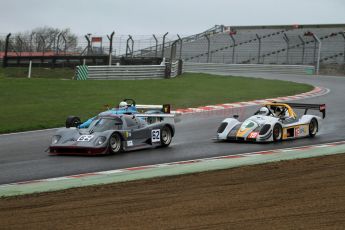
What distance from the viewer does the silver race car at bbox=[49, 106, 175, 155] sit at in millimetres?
14148

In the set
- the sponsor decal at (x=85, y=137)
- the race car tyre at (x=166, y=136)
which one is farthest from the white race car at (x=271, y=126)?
the sponsor decal at (x=85, y=137)

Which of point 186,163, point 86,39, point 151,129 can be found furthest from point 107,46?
point 186,163

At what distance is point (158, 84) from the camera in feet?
107

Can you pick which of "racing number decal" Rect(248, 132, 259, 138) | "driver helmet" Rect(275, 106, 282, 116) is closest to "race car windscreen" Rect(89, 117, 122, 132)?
"racing number decal" Rect(248, 132, 259, 138)

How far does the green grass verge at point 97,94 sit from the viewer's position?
21375 mm

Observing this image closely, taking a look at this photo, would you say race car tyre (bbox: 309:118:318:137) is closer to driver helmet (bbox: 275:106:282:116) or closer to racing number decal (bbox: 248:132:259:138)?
driver helmet (bbox: 275:106:282:116)

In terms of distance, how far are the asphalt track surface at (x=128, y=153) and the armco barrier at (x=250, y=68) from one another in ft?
76.7

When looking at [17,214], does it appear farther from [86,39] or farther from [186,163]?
[86,39]

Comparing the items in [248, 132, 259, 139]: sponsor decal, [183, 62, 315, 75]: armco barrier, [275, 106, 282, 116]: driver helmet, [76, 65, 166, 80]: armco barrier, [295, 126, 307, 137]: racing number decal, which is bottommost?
[248, 132, 259, 139]: sponsor decal

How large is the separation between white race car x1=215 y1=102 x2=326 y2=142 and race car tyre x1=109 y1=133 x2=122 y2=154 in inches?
112

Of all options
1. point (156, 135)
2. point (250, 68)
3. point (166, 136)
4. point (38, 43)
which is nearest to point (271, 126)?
point (166, 136)

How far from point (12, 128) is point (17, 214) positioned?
37.2 ft

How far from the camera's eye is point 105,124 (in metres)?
14.8

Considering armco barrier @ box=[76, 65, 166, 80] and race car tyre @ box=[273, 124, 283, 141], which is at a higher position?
armco barrier @ box=[76, 65, 166, 80]
